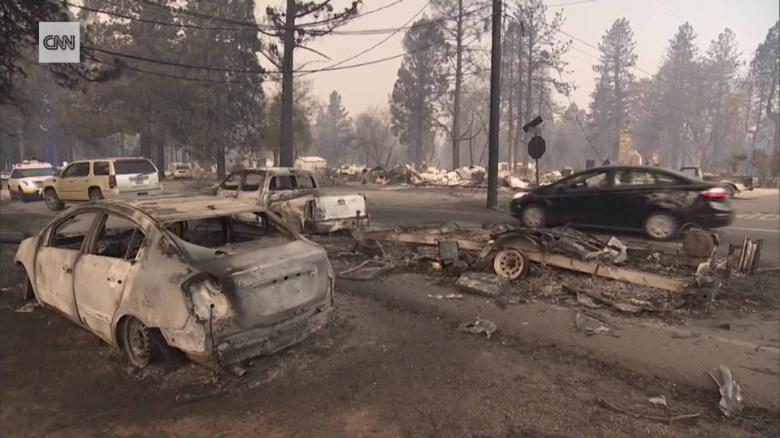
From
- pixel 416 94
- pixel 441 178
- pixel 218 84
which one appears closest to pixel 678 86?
pixel 416 94

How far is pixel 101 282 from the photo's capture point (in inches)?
168

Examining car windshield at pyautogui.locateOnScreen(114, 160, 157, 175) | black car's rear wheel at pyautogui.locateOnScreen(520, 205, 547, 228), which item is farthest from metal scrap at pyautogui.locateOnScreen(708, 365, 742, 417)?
car windshield at pyautogui.locateOnScreen(114, 160, 157, 175)

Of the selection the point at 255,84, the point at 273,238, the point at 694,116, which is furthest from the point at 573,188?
the point at 694,116

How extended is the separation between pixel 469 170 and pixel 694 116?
190 ft

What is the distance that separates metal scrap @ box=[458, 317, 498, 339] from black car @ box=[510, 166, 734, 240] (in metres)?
6.06

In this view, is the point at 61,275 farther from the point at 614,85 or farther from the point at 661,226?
the point at 614,85

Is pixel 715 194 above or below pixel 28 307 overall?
above

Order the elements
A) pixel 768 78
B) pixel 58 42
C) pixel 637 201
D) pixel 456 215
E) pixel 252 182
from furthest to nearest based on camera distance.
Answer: pixel 768 78 < pixel 456 215 < pixel 58 42 < pixel 252 182 < pixel 637 201

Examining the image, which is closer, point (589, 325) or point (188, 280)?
point (188, 280)

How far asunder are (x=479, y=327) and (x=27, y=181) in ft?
74.2

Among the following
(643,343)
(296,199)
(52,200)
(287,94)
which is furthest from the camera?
(287,94)

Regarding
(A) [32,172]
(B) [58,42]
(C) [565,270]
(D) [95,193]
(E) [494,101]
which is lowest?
(C) [565,270]

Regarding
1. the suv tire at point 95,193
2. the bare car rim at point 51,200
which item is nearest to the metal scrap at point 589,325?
the suv tire at point 95,193

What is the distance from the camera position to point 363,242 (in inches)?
344
